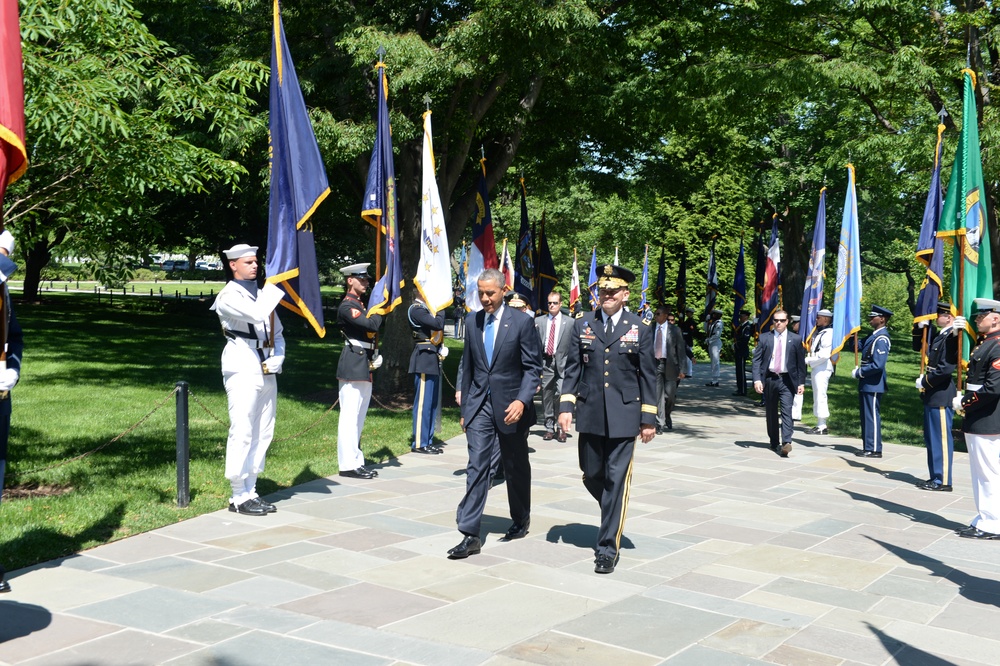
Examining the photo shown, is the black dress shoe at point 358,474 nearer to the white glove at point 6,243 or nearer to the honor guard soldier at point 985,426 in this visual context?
the white glove at point 6,243

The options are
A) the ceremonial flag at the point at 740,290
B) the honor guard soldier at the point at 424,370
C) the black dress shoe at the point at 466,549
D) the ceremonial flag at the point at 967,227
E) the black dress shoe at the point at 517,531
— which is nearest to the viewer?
the black dress shoe at the point at 466,549

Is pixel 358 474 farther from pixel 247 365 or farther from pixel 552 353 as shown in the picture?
pixel 552 353

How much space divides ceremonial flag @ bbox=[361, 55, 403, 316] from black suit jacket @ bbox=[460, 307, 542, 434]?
301 centimetres

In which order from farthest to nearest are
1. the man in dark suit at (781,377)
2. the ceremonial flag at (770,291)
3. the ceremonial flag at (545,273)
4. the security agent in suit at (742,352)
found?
the security agent in suit at (742,352) < the ceremonial flag at (770,291) < the ceremonial flag at (545,273) < the man in dark suit at (781,377)

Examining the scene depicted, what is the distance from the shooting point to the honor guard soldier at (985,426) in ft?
27.7

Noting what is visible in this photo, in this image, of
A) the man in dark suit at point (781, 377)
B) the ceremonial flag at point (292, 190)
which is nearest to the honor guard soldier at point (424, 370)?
the ceremonial flag at point (292, 190)

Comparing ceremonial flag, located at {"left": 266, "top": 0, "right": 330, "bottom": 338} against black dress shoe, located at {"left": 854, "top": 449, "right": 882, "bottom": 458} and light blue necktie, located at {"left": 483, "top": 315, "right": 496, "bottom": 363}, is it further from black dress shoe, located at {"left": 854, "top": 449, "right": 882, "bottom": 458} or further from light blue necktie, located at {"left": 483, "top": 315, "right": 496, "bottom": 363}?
black dress shoe, located at {"left": 854, "top": 449, "right": 882, "bottom": 458}

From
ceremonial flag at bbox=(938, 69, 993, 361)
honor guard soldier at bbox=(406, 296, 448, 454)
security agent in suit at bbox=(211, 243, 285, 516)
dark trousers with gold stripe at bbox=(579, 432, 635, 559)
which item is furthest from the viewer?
honor guard soldier at bbox=(406, 296, 448, 454)

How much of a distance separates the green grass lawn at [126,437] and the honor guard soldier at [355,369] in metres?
0.40

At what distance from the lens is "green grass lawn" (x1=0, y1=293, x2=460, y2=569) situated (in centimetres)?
800

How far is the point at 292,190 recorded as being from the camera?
9.13m

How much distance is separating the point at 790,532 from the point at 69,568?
5591 millimetres

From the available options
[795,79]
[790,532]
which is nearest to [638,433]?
[790,532]

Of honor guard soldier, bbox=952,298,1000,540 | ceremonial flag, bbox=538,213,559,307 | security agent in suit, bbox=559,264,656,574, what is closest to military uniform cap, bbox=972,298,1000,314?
honor guard soldier, bbox=952,298,1000,540
